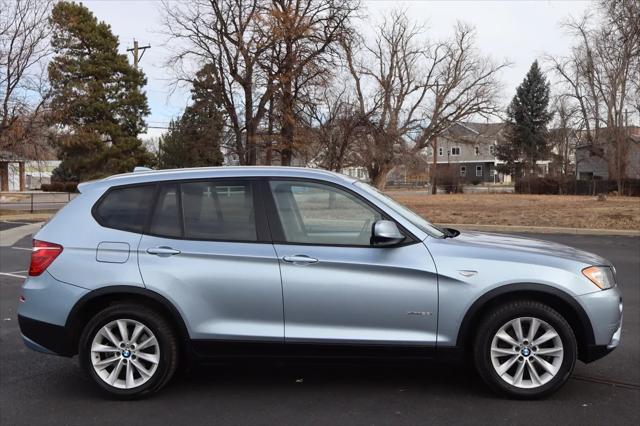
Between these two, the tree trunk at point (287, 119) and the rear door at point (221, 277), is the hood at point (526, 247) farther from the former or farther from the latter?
the tree trunk at point (287, 119)

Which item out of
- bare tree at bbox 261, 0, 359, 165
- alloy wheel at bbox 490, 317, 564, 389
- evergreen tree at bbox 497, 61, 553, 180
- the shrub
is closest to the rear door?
alloy wheel at bbox 490, 317, 564, 389

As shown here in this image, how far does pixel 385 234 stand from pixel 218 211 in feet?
4.17

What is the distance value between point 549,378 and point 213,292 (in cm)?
248

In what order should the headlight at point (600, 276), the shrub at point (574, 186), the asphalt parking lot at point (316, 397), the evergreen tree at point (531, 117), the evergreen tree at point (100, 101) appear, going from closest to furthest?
1. the asphalt parking lot at point (316, 397)
2. the headlight at point (600, 276)
3. the evergreen tree at point (100, 101)
4. the shrub at point (574, 186)
5. the evergreen tree at point (531, 117)

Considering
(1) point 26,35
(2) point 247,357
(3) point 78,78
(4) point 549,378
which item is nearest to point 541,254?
(4) point 549,378

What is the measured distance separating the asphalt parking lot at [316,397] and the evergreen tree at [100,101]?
1541 inches

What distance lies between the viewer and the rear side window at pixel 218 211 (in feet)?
14.0

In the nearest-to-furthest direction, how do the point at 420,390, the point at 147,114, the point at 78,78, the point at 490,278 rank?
1. the point at 490,278
2. the point at 420,390
3. the point at 78,78
4. the point at 147,114

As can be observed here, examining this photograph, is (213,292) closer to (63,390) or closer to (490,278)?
(63,390)

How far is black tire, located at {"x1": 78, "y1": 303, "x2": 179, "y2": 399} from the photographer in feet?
13.7

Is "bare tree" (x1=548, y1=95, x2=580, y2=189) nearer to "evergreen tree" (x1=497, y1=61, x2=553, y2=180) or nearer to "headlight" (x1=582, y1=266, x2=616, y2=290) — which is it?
"evergreen tree" (x1=497, y1=61, x2=553, y2=180)

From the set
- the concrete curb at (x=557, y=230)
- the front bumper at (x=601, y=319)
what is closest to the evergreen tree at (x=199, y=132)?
the concrete curb at (x=557, y=230)

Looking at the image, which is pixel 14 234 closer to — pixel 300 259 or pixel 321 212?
pixel 321 212

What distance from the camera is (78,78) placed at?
4216 cm
